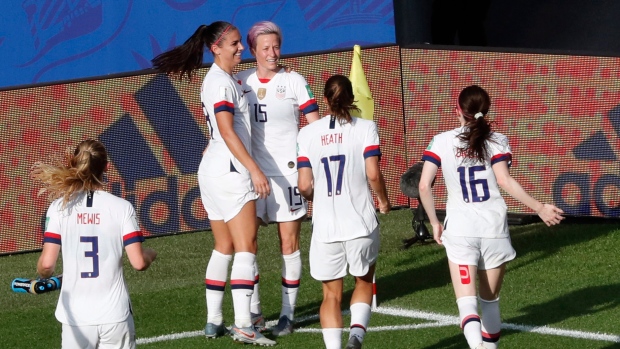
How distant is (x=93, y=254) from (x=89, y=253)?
0.9 inches

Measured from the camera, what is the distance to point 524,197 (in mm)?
6902

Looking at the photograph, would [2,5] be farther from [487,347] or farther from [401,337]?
[487,347]

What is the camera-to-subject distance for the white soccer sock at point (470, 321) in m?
6.93

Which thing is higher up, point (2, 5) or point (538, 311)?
point (2, 5)

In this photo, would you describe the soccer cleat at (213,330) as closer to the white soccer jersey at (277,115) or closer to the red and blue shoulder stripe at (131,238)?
the white soccer jersey at (277,115)

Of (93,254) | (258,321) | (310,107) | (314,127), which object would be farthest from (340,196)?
(93,254)

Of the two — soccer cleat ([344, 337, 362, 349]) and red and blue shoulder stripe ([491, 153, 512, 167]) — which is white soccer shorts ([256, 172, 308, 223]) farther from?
red and blue shoulder stripe ([491, 153, 512, 167])

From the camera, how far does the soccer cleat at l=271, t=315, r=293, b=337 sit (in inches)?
336

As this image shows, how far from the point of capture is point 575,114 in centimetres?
1149

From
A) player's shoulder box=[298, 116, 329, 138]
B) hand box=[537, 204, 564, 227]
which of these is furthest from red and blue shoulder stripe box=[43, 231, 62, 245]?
hand box=[537, 204, 564, 227]

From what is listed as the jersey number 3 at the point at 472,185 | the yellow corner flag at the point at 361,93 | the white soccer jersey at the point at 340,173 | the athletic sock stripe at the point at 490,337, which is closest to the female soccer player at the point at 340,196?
the white soccer jersey at the point at 340,173

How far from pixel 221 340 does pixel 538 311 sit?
101 inches

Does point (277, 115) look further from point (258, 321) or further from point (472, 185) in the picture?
point (472, 185)

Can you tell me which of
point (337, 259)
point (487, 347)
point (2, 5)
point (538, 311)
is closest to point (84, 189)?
point (337, 259)
